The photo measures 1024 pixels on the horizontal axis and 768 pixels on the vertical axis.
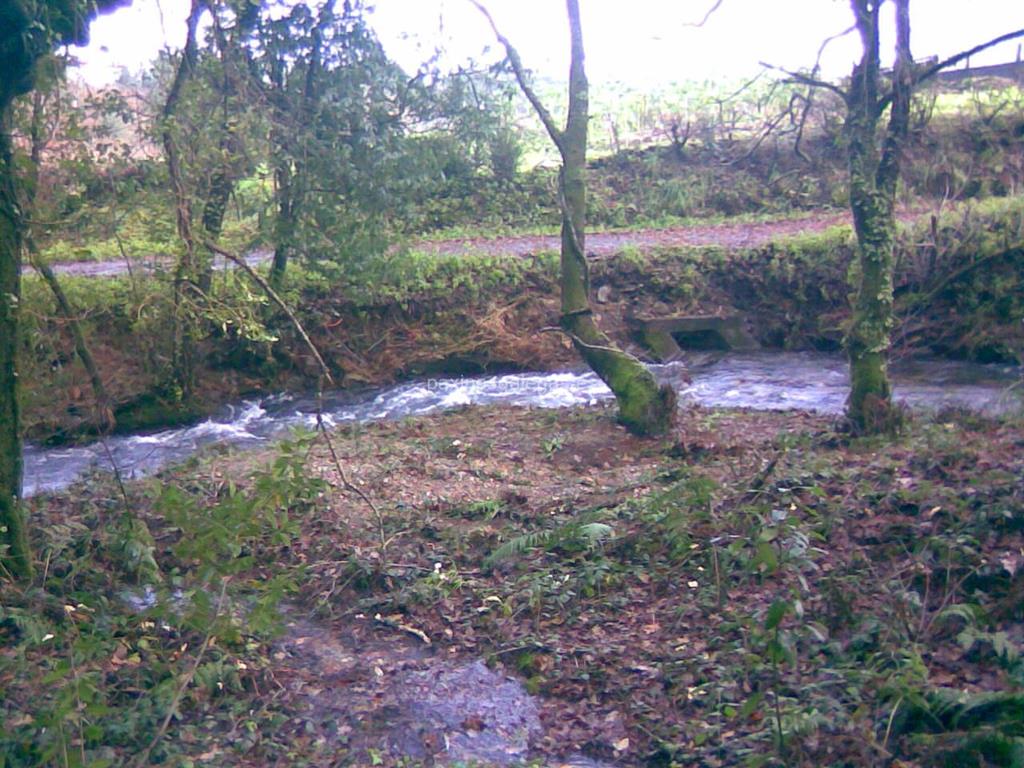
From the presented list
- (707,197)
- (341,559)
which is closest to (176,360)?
(341,559)

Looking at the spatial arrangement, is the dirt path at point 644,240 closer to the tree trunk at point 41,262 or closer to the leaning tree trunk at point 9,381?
the tree trunk at point 41,262

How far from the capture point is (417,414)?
14.4m

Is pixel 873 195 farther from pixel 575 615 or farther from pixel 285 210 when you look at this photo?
pixel 285 210

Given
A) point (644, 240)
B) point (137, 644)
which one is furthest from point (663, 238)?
point (137, 644)

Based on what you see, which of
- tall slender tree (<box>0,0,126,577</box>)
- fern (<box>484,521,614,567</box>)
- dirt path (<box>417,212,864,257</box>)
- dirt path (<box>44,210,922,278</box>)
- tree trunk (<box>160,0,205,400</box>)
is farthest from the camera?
dirt path (<box>417,212,864,257</box>)

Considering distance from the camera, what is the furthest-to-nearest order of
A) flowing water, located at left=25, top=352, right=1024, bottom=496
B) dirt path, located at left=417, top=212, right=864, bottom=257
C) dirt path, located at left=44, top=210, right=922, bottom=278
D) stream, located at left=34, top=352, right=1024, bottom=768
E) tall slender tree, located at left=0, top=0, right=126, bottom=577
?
dirt path, located at left=417, top=212, right=864, bottom=257
dirt path, located at left=44, top=210, right=922, bottom=278
flowing water, located at left=25, top=352, right=1024, bottom=496
tall slender tree, located at left=0, top=0, right=126, bottom=577
stream, located at left=34, top=352, right=1024, bottom=768

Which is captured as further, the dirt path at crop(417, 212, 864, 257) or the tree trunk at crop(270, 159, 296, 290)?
the dirt path at crop(417, 212, 864, 257)

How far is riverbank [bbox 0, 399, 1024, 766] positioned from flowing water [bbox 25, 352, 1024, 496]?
364 centimetres

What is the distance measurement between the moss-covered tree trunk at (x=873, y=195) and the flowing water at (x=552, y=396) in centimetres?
225

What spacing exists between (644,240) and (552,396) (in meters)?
6.42

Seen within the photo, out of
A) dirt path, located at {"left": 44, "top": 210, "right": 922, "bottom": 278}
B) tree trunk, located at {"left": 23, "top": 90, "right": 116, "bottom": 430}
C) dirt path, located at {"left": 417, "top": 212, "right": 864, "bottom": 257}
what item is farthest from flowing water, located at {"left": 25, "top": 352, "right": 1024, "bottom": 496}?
tree trunk, located at {"left": 23, "top": 90, "right": 116, "bottom": 430}

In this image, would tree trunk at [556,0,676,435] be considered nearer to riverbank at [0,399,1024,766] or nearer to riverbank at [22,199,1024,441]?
riverbank at [0,399,1024,766]

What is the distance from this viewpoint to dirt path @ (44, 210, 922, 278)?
59.9 ft

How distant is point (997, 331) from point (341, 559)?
461 inches
